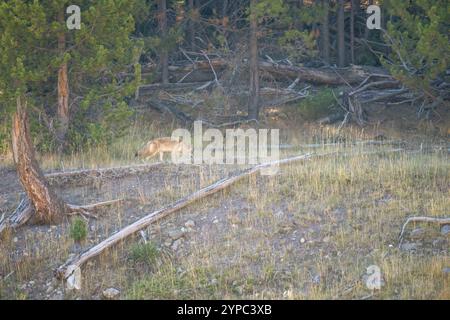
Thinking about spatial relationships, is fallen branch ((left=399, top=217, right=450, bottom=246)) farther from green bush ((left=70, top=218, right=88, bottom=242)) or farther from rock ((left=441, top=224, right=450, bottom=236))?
green bush ((left=70, top=218, right=88, bottom=242))

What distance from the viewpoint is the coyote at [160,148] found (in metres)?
14.9

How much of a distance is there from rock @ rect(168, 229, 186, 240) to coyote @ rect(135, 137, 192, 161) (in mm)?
4165

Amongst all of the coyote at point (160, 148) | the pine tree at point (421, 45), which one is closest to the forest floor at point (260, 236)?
the coyote at point (160, 148)

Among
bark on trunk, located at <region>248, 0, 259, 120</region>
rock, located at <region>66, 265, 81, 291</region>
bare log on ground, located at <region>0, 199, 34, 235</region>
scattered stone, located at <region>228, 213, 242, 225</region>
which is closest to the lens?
rock, located at <region>66, 265, 81, 291</region>

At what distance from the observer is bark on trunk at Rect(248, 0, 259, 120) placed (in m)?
19.1

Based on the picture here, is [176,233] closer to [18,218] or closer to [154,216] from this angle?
[154,216]

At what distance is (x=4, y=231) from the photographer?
1080 cm

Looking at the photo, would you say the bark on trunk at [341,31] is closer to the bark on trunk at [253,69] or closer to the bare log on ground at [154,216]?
the bark on trunk at [253,69]

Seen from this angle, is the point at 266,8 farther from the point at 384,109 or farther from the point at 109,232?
the point at 109,232

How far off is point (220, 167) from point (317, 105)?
7.50 m

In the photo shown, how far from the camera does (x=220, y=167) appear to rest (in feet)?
45.5

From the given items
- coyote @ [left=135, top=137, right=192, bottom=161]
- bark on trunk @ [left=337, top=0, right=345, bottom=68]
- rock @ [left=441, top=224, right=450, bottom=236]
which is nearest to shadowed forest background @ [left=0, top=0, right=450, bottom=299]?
rock @ [left=441, top=224, right=450, bottom=236]

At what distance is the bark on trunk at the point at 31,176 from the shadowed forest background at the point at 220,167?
0.02m
